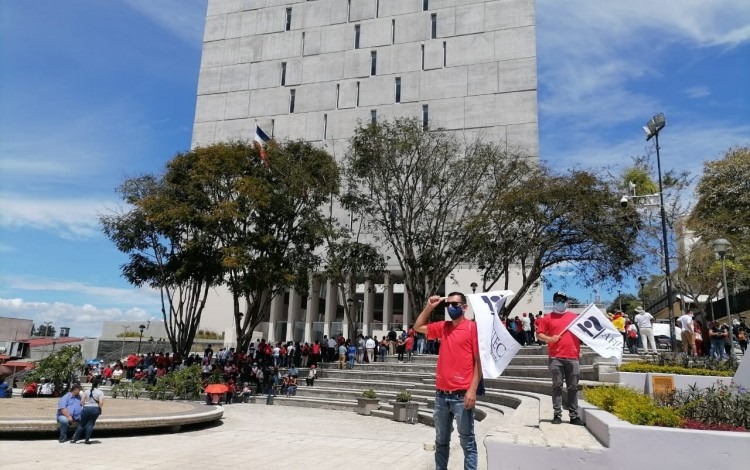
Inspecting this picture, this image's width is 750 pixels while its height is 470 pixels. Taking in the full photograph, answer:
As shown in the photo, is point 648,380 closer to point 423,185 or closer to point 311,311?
point 423,185

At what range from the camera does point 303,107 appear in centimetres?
4769

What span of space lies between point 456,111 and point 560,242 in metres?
20.4

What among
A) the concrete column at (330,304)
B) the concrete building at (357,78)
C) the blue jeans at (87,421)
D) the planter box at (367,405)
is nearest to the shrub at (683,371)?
the planter box at (367,405)

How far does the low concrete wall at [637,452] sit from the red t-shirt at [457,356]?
0.85 m

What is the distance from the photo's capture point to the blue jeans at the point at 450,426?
5.02m

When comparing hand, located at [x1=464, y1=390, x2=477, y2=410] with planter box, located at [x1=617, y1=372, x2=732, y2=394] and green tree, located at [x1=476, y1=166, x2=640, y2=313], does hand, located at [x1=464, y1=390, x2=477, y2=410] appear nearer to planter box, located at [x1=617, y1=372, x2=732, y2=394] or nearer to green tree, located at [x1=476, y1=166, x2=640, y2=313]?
planter box, located at [x1=617, y1=372, x2=732, y2=394]

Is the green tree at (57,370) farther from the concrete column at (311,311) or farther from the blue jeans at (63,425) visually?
the concrete column at (311,311)

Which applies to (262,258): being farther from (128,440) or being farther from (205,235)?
(128,440)

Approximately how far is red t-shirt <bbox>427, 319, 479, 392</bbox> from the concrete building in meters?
33.1

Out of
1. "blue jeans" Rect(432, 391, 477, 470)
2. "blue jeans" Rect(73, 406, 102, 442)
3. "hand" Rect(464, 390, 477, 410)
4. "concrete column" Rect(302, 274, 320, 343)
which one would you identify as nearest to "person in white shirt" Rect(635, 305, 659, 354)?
"blue jeans" Rect(432, 391, 477, 470)

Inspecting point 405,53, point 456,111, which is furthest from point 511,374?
point 405,53

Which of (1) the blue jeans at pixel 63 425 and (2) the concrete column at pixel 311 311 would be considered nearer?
(1) the blue jeans at pixel 63 425

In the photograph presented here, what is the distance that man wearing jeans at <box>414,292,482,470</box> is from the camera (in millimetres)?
5027

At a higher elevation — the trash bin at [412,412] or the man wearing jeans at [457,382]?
the man wearing jeans at [457,382]
